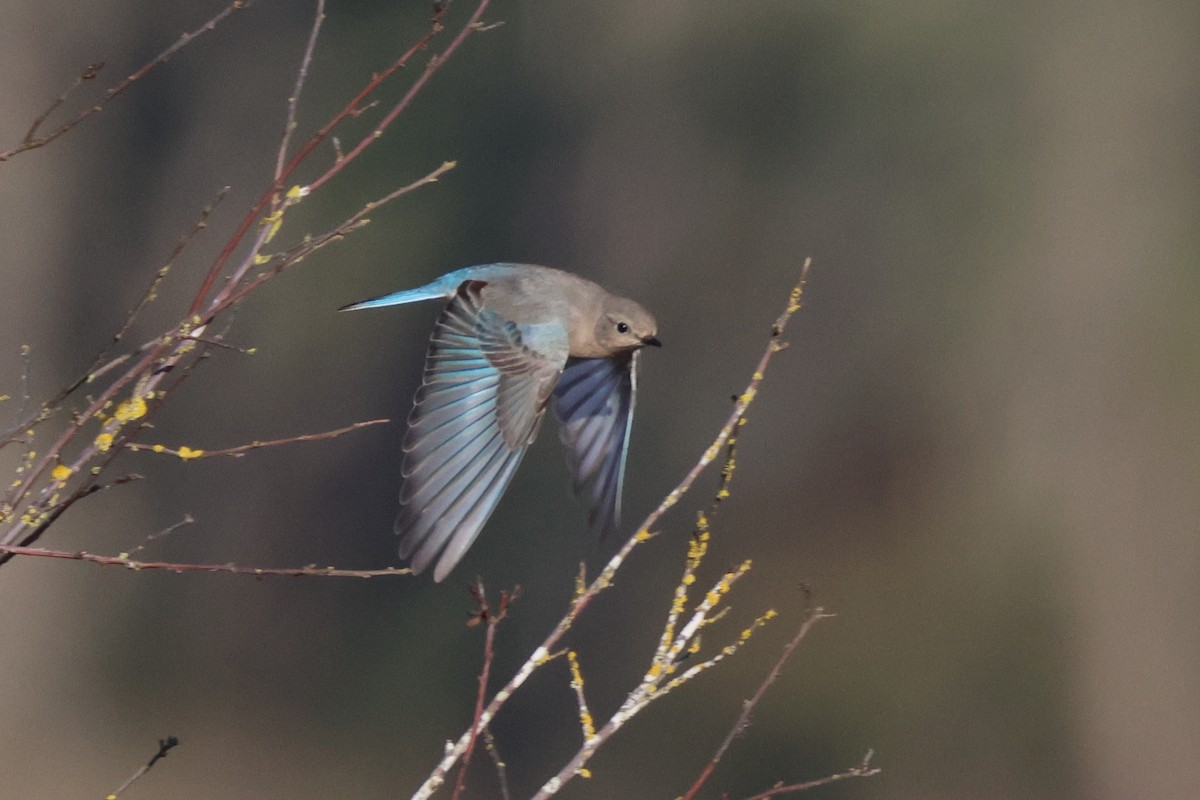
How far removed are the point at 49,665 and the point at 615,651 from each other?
338 cm

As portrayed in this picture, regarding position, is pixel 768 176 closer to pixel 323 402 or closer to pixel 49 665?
pixel 323 402

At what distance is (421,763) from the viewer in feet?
23.5

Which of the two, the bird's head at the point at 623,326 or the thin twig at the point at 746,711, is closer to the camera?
the thin twig at the point at 746,711

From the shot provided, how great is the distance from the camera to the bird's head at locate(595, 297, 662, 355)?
3236mm

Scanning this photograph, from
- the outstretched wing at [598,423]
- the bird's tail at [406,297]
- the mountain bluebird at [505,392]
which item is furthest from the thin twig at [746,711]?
the bird's tail at [406,297]

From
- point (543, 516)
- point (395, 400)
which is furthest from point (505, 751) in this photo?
point (395, 400)

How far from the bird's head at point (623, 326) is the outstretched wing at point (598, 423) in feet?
0.41

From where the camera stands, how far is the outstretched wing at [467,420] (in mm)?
2680

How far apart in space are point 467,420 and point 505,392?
114 millimetres

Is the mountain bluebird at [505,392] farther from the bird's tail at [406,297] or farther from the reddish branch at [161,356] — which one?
the reddish branch at [161,356]

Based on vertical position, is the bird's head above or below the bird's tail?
below

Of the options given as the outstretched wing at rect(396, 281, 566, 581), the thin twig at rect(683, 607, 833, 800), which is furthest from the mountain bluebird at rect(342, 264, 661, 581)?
the thin twig at rect(683, 607, 833, 800)

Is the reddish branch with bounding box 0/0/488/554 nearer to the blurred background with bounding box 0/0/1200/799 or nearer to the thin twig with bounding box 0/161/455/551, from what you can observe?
the thin twig with bounding box 0/161/455/551

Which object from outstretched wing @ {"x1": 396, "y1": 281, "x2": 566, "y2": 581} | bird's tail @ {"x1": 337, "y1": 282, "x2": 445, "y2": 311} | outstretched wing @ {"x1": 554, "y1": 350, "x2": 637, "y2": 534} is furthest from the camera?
outstretched wing @ {"x1": 554, "y1": 350, "x2": 637, "y2": 534}
